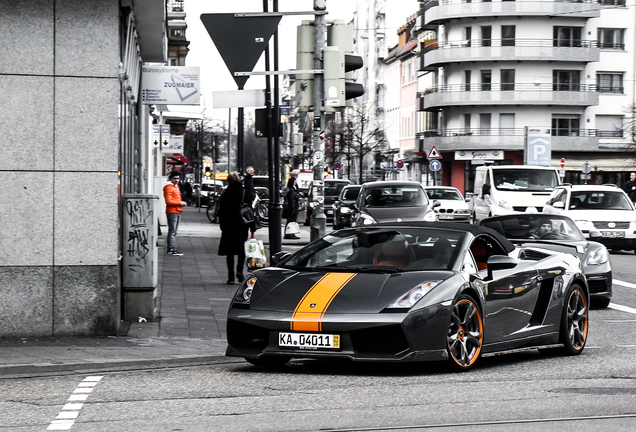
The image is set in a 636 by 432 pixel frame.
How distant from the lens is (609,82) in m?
81.2

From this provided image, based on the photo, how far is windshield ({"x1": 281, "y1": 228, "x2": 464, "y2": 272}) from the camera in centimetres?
920

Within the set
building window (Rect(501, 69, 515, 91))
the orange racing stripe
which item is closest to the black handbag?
the orange racing stripe

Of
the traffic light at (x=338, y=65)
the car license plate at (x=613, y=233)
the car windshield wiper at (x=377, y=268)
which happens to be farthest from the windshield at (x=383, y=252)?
the car license plate at (x=613, y=233)

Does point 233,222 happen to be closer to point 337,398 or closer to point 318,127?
point 318,127

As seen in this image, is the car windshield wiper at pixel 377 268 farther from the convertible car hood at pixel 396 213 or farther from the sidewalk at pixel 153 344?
the convertible car hood at pixel 396 213

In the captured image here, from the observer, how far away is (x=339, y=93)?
14984 millimetres

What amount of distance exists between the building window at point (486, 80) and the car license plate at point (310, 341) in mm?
73176

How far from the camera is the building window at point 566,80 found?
7950 centimetres

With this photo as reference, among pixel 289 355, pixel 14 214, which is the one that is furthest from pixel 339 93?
pixel 289 355

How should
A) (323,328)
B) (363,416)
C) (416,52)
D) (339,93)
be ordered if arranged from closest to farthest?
(363,416) → (323,328) → (339,93) → (416,52)

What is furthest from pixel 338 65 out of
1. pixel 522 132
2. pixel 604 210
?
pixel 522 132

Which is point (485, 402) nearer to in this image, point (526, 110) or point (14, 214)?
point (14, 214)

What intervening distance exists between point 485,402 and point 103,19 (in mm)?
6001

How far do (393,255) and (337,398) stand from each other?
213 cm
